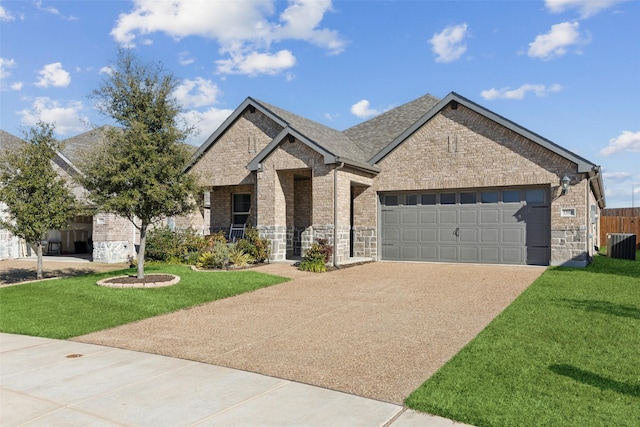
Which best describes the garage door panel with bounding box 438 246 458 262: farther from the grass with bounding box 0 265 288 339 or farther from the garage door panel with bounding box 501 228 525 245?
the grass with bounding box 0 265 288 339

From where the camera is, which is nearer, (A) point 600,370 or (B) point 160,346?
(A) point 600,370

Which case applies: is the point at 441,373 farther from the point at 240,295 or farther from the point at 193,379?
the point at 240,295

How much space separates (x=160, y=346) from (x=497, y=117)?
45.6 feet

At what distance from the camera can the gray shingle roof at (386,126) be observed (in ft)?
69.7

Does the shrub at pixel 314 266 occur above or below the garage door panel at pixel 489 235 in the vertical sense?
below

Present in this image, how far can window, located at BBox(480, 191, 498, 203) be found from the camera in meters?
17.1

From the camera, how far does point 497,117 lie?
16719 millimetres

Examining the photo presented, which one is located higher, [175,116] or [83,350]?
[175,116]

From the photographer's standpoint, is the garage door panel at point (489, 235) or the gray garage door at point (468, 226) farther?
the garage door panel at point (489, 235)

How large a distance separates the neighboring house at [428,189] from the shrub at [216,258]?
89.9 inches

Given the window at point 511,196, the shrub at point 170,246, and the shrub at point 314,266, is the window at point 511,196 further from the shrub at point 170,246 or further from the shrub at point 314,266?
the shrub at point 170,246

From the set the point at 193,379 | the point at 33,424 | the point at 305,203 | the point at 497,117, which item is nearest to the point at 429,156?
the point at 497,117

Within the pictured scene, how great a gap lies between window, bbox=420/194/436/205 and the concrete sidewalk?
13.5m

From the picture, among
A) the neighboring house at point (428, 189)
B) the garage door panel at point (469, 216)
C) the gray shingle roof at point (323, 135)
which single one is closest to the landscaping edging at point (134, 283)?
the neighboring house at point (428, 189)
